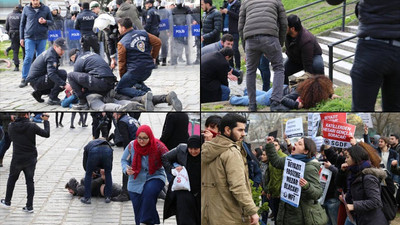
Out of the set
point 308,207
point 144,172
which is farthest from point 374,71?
point 144,172

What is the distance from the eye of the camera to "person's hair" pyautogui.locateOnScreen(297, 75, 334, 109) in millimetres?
5371

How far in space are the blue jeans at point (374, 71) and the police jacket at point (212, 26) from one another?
113 cm

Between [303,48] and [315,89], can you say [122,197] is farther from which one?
[303,48]

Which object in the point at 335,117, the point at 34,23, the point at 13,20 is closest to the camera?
the point at 335,117

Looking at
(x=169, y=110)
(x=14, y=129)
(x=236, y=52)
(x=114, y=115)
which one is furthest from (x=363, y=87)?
(x=14, y=129)

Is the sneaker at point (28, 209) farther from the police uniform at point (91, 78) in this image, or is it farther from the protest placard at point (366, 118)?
the protest placard at point (366, 118)

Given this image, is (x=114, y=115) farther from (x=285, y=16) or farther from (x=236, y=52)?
(x=285, y=16)

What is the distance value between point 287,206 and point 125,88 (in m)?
1.71

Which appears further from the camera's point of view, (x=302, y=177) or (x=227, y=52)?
(x=227, y=52)

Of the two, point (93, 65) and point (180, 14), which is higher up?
point (180, 14)

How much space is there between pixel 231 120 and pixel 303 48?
32.6 inches

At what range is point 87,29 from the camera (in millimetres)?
6926

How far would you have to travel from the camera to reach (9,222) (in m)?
5.45

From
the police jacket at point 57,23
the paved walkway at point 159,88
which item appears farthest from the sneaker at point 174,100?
the police jacket at point 57,23
